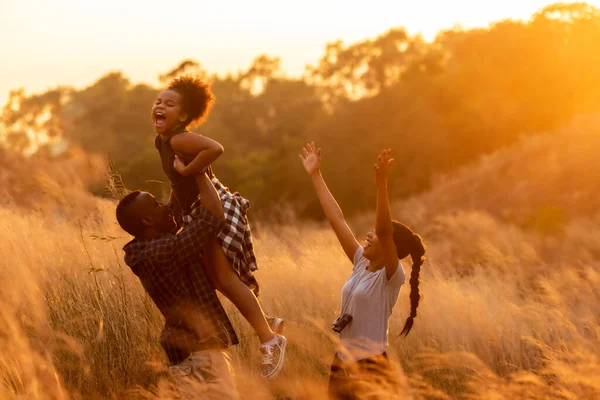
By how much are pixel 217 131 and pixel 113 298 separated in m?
48.0

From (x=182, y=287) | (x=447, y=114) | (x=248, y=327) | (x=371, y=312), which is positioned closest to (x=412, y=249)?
(x=371, y=312)

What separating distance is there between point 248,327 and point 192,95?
7.10ft

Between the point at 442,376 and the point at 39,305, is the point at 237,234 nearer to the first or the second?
the point at 39,305

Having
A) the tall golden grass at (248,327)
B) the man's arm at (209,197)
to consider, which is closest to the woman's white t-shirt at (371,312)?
the tall golden grass at (248,327)

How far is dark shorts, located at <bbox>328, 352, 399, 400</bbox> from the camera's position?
4.58 metres

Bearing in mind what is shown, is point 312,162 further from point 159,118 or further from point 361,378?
point 361,378

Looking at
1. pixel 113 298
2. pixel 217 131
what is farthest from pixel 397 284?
pixel 217 131

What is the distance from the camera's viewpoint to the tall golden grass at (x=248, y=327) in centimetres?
512

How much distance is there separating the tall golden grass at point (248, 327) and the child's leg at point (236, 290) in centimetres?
30

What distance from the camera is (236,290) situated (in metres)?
4.91

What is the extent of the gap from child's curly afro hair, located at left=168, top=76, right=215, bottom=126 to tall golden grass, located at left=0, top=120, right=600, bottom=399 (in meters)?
0.93

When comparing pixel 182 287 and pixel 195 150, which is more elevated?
pixel 195 150

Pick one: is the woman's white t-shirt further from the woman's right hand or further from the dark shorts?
the woman's right hand

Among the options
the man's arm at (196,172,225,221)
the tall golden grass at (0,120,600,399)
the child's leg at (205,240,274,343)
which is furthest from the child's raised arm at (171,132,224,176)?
the tall golden grass at (0,120,600,399)
